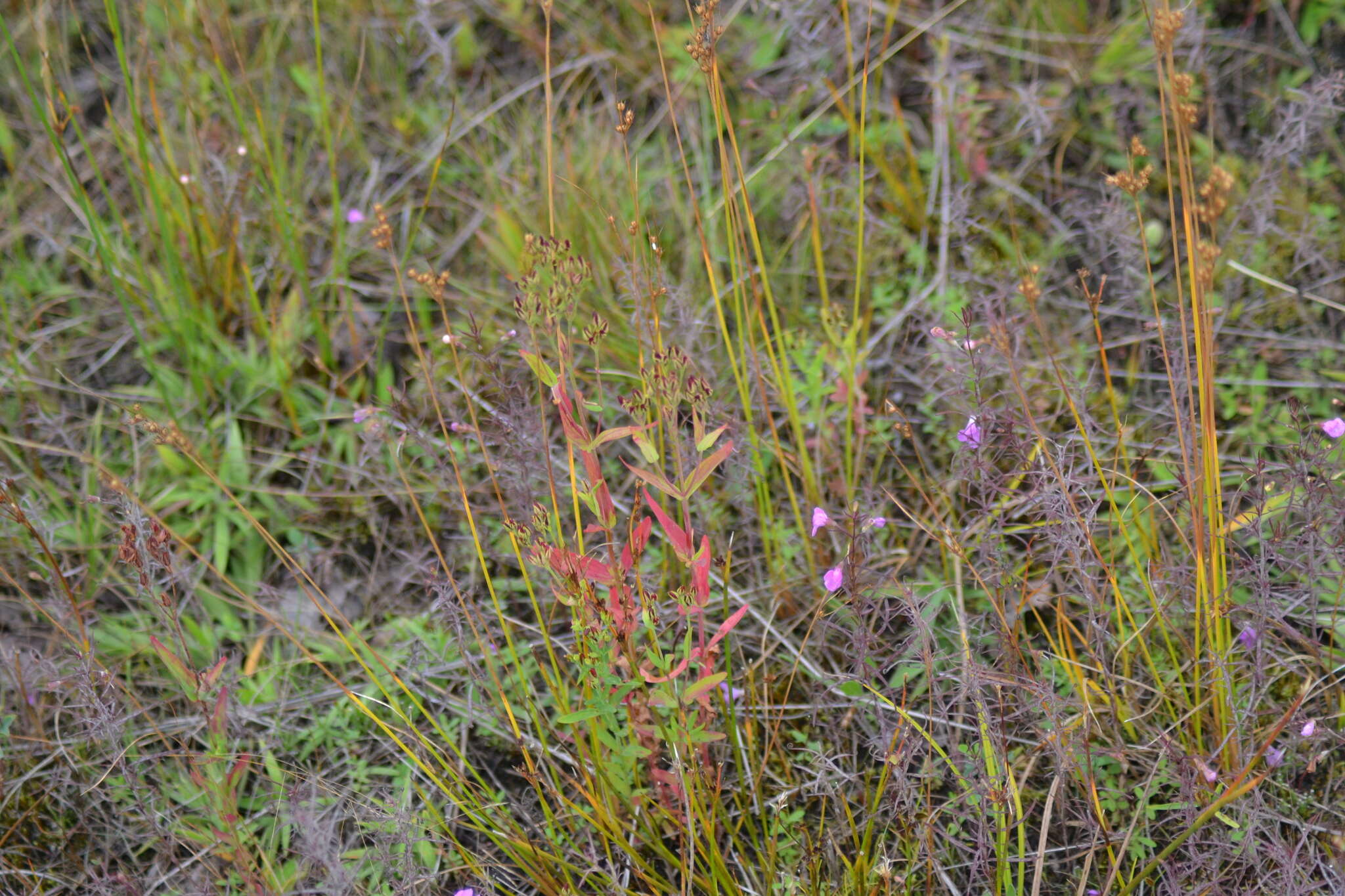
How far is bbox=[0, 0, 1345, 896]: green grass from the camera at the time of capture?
1.53 m

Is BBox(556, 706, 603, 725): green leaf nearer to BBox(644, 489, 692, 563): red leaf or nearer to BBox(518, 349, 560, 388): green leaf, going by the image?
BBox(644, 489, 692, 563): red leaf

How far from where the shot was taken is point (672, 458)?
75.3 inches

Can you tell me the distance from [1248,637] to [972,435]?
0.57m

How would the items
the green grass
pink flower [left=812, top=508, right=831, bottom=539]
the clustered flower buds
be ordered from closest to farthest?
the clustered flower buds
the green grass
pink flower [left=812, top=508, right=831, bottom=539]

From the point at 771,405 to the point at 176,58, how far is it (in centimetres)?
201

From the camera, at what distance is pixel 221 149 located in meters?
2.81

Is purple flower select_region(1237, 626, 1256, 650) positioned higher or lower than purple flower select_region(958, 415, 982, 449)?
lower

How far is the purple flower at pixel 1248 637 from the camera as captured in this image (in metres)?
1.55

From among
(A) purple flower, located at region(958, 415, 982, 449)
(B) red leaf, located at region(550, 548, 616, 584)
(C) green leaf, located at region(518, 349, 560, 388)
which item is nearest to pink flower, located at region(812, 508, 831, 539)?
(A) purple flower, located at region(958, 415, 982, 449)

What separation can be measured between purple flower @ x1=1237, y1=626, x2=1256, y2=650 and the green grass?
0.07ft

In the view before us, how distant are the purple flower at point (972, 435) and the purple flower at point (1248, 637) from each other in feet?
1.66

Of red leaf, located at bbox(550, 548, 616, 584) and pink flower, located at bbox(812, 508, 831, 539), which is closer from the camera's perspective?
red leaf, located at bbox(550, 548, 616, 584)

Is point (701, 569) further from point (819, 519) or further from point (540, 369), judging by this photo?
point (819, 519)

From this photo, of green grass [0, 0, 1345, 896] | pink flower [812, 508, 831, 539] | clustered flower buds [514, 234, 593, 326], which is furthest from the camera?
pink flower [812, 508, 831, 539]
